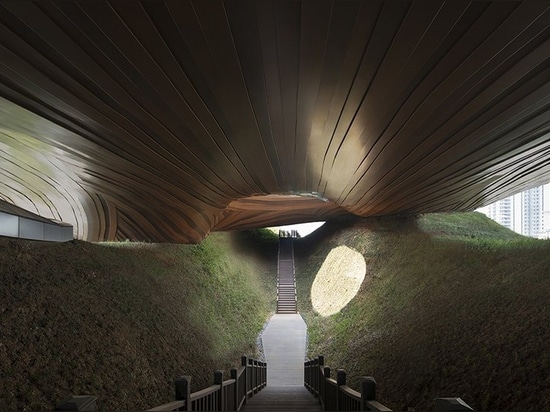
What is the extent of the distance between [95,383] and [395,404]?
537 cm

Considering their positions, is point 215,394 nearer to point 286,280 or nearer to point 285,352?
point 285,352

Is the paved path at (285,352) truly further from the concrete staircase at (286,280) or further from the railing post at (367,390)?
the railing post at (367,390)

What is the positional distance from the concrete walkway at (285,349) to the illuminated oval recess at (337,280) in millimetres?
1342

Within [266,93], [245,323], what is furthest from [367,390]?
[245,323]

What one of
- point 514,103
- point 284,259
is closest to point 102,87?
point 514,103

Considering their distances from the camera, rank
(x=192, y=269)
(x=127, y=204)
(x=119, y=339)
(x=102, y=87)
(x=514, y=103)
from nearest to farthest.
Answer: (x=102, y=87) < (x=514, y=103) < (x=119, y=339) < (x=127, y=204) < (x=192, y=269)

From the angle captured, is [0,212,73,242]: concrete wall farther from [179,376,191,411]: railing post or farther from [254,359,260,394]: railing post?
[179,376,191,411]: railing post

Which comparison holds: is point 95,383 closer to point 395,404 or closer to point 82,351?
point 82,351

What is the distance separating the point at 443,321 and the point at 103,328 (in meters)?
7.21

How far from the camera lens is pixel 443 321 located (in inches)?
396

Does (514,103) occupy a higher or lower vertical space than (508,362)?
higher

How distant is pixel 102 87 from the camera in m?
4.95

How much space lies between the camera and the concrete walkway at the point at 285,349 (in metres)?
14.9

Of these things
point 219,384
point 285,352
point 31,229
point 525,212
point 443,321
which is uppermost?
point 525,212
